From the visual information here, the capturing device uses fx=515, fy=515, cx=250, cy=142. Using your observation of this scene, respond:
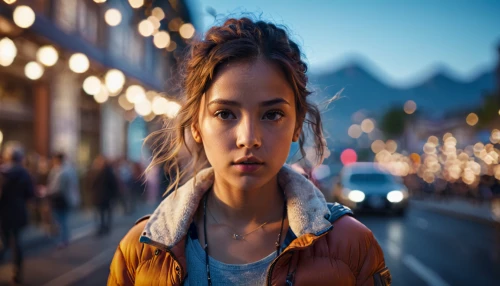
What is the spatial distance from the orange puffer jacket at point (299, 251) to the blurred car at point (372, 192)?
14.5m

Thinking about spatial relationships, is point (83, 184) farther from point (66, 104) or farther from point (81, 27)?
point (81, 27)

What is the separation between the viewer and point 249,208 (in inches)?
75.5

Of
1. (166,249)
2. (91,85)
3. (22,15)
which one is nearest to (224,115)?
(166,249)

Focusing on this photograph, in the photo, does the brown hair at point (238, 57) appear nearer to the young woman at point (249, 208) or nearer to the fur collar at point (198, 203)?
the young woman at point (249, 208)

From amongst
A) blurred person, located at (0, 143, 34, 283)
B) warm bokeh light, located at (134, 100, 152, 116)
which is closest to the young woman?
blurred person, located at (0, 143, 34, 283)

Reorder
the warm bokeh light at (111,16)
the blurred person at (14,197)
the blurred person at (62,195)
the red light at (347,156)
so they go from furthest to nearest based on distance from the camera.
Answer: the red light at (347,156), the warm bokeh light at (111,16), the blurred person at (62,195), the blurred person at (14,197)

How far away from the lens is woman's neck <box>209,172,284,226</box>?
6.25 feet

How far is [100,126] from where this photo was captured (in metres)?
23.9

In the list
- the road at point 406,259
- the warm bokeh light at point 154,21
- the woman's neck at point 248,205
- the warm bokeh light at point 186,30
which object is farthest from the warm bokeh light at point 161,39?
the woman's neck at point 248,205

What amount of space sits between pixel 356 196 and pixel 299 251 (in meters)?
15.5

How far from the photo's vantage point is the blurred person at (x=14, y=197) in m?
→ 7.98

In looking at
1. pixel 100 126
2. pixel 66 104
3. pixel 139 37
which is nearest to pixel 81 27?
pixel 66 104

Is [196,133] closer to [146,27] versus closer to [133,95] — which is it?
[146,27]

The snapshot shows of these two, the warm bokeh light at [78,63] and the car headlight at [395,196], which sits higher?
the warm bokeh light at [78,63]
